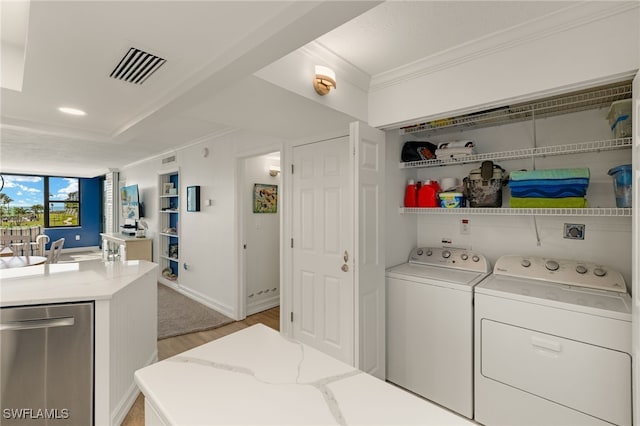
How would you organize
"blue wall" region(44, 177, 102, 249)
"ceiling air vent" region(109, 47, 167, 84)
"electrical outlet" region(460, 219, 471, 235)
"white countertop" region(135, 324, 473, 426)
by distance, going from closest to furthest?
"white countertop" region(135, 324, 473, 426), "ceiling air vent" region(109, 47, 167, 84), "electrical outlet" region(460, 219, 471, 235), "blue wall" region(44, 177, 102, 249)

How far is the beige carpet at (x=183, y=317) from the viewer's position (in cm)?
341

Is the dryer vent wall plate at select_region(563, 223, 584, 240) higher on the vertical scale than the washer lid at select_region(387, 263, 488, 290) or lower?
higher

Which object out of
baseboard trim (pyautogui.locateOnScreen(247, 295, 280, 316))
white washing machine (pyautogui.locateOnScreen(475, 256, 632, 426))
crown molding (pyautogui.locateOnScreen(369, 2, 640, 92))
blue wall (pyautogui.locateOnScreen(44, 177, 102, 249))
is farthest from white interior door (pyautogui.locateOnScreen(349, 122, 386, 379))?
blue wall (pyautogui.locateOnScreen(44, 177, 102, 249))

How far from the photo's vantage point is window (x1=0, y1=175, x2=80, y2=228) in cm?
797

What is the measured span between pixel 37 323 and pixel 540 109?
3.26 meters

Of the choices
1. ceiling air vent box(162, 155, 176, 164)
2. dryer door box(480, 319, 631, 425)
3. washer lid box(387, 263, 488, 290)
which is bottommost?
dryer door box(480, 319, 631, 425)

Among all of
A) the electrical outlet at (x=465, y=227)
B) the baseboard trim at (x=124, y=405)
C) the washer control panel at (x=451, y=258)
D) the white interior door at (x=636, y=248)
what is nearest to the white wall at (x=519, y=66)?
the white interior door at (x=636, y=248)

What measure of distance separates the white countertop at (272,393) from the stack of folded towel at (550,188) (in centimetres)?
172

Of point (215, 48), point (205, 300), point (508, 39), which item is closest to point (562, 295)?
point (508, 39)

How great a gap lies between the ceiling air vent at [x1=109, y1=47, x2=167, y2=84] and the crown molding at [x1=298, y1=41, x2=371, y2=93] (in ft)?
2.64

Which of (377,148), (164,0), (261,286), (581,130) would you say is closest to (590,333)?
(581,130)

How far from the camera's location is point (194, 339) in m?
3.19

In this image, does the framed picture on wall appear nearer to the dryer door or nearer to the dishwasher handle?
the dishwasher handle

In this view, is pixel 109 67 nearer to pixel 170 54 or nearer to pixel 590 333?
pixel 170 54
